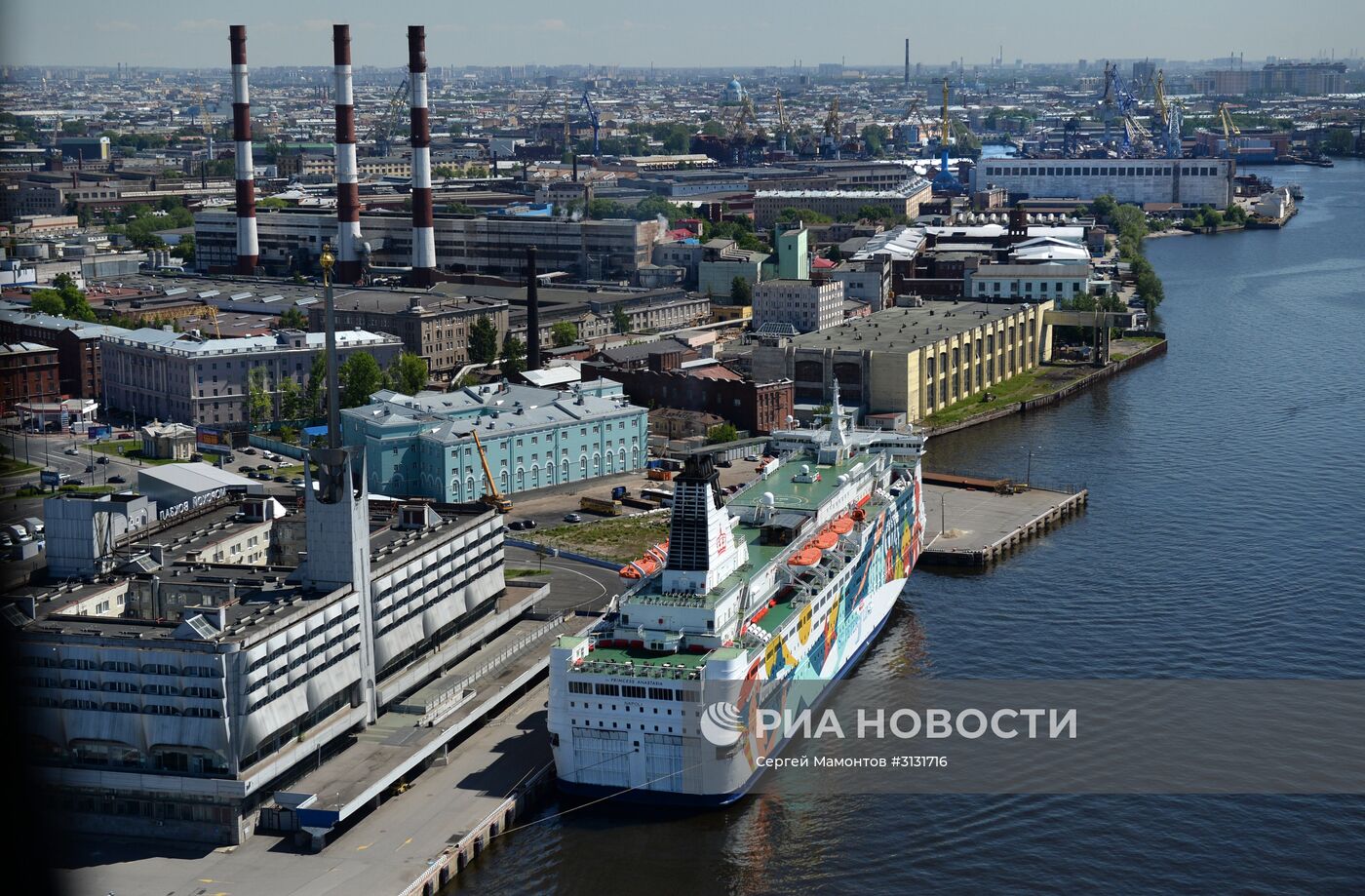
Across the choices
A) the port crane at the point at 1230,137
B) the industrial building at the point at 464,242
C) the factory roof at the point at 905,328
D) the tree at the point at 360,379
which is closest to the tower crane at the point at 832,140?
the port crane at the point at 1230,137

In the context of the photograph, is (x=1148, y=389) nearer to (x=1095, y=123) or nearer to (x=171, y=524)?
(x=171, y=524)

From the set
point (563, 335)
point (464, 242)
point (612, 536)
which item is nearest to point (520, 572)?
point (612, 536)

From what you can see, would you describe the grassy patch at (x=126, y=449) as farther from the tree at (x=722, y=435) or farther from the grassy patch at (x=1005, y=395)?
the grassy patch at (x=1005, y=395)

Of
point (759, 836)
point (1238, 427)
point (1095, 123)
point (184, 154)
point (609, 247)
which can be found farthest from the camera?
point (1095, 123)

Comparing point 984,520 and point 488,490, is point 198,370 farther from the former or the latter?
point 984,520

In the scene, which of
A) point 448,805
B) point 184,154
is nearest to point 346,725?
point 448,805

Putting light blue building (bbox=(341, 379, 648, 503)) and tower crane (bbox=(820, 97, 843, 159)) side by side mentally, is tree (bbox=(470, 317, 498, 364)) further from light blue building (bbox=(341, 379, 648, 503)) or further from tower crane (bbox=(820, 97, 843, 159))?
tower crane (bbox=(820, 97, 843, 159))

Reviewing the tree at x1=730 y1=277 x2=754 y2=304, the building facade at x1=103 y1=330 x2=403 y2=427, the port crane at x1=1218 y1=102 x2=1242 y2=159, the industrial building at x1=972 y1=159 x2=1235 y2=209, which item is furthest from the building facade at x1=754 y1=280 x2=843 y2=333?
the port crane at x1=1218 y1=102 x2=1242 y2=159
